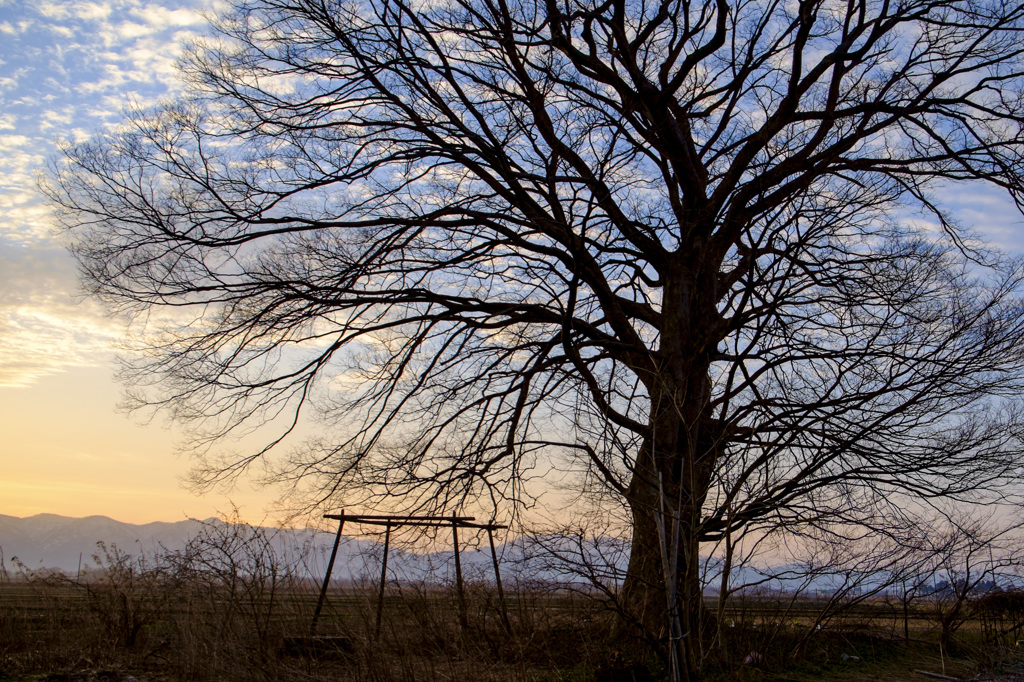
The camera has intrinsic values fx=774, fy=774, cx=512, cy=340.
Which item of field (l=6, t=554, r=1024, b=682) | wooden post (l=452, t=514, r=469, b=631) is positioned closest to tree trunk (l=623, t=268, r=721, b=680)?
field (l=6, t=554, r=1024, b=682)

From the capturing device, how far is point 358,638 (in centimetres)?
687

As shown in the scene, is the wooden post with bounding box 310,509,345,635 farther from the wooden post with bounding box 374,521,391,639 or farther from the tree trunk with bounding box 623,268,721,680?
the tree trunk with bounding box 623,268,721,680

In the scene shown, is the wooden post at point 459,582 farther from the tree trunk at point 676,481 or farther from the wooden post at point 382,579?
the tree trunk at point 676,481

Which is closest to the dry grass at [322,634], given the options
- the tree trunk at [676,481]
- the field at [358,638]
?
the field at [358,638]

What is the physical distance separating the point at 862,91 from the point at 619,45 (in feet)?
11.6

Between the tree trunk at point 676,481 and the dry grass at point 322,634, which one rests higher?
the tree trunk at point 676,481

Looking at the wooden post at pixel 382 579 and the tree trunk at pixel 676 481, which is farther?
the wooden post at pixel 382 579

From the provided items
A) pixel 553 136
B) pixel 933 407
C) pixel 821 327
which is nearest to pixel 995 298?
pixel 933 407

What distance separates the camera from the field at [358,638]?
743 centimetres

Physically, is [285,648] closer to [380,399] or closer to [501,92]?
[380,399]

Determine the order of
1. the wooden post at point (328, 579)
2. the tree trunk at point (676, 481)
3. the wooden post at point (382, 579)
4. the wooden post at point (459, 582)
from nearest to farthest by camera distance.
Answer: the tree trunk at point (676, 481), the wooden post at point (382, 579), the wooden post at point (459, 582), the wooden post at point (328, 579)

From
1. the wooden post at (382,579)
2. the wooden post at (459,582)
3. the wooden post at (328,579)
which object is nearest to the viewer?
the wooden post at (382,579)

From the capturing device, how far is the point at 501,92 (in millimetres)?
9430

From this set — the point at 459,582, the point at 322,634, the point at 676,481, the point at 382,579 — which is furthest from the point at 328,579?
the point at 676,481
